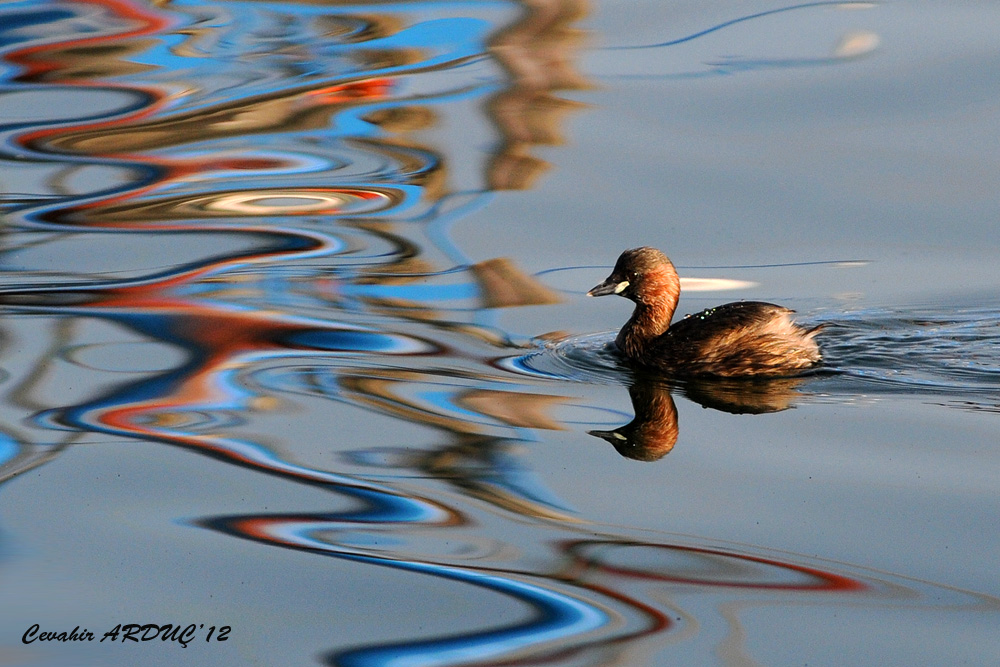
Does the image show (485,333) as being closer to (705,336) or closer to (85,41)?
(705,336)

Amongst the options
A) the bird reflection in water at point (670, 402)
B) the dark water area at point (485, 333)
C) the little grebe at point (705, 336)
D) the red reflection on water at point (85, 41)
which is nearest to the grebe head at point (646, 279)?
the little grebe at point (705, 336)

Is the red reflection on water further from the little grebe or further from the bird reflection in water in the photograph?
the bird reflection in water

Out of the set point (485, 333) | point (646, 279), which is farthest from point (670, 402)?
point (485, 333)

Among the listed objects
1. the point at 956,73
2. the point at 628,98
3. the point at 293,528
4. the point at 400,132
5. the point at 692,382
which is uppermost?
the point at 956,73

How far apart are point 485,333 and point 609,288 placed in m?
0.61

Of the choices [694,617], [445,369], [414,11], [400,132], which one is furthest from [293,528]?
[414,11]

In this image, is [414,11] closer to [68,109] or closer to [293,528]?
[68,109]

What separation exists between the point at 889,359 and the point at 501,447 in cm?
203

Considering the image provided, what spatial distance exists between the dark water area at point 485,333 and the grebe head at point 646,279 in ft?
1.03

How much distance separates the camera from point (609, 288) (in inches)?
268

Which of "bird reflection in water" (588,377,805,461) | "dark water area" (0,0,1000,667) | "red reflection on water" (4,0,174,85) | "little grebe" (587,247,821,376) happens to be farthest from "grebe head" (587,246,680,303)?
"red reflection on water" (4,0,174,85)

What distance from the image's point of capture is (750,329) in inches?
244

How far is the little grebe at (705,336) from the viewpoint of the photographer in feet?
20.5

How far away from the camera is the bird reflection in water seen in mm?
5273
